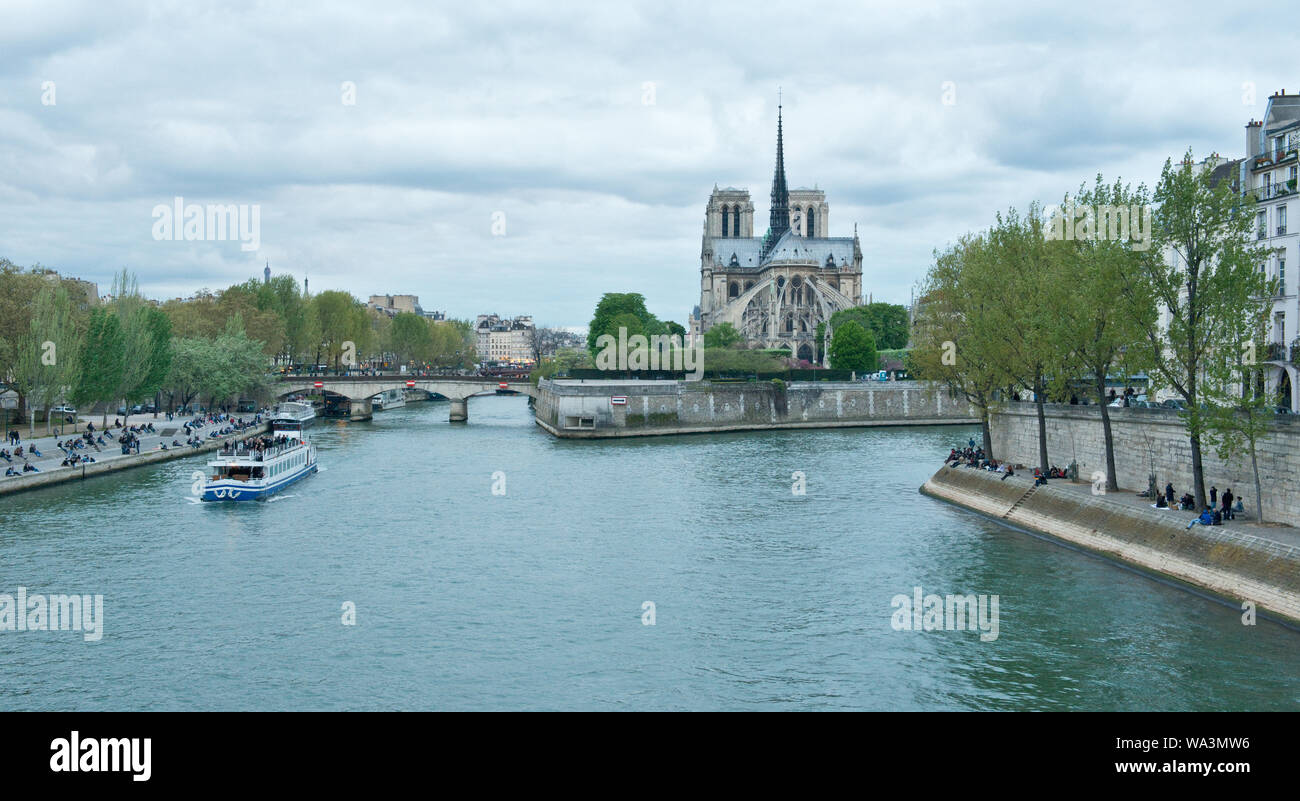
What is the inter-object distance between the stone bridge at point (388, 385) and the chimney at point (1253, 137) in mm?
65346

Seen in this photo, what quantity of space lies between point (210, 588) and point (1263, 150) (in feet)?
114

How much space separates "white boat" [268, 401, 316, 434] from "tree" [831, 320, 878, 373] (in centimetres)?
4975

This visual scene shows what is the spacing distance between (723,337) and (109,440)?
84122 millimetres

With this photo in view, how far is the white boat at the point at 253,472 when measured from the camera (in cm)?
4259

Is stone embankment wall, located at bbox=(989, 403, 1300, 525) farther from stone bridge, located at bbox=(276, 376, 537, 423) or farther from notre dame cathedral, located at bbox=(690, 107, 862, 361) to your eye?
notre dame cathedral, located at bbox=(690, 107, 862, 361)

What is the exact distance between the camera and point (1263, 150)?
35.7m

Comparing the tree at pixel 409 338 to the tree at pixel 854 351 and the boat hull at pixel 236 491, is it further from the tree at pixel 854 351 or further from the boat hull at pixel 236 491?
the boat hull at pixel 236 491

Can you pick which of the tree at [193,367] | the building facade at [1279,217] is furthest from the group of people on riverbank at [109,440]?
the building facade at [1279,217]

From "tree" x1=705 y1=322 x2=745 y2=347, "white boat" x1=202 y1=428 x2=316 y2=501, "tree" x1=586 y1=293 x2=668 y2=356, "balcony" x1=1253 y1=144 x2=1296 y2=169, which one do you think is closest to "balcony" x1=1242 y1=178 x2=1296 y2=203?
"balcony" x1=1253 y1=144 x2=1296 y2=169

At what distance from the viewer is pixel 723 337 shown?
438 ft

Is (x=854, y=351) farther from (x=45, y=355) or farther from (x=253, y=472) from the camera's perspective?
(x=253, y=472)

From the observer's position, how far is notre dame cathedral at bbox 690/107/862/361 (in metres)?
145

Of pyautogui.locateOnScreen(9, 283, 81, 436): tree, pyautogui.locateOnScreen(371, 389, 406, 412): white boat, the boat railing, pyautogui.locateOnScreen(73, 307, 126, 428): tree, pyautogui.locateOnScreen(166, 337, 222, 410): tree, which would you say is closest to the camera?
the boat railing
